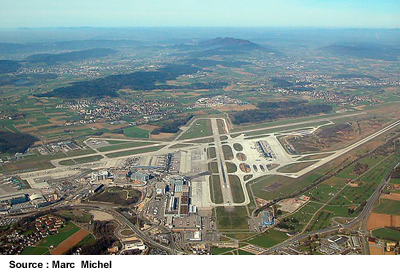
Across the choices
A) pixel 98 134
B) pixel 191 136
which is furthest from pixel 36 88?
pixel 191 136

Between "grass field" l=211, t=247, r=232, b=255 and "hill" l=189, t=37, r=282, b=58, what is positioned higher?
"hill" l=189, t=37, r=282, b=58

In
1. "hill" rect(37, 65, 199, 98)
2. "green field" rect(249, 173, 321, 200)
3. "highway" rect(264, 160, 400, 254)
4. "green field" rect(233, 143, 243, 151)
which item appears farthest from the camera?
"hill" rect(37, 65, 199, 98)

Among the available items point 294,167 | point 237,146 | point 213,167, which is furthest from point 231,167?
A: point 237,146

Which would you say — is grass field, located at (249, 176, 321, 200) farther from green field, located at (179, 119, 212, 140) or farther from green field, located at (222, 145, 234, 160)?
green field, located at (179, 119, 212, 140)

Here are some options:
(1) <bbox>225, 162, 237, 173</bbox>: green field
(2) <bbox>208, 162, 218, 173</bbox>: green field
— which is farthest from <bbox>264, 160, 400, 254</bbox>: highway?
(2) <bbox>208, 162, 218, 173</bbox>: green field

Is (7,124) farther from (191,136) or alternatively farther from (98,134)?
(191,136)

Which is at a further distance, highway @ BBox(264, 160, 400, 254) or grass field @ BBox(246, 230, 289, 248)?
grass field @ BBox(246, 230, 289, 248)
